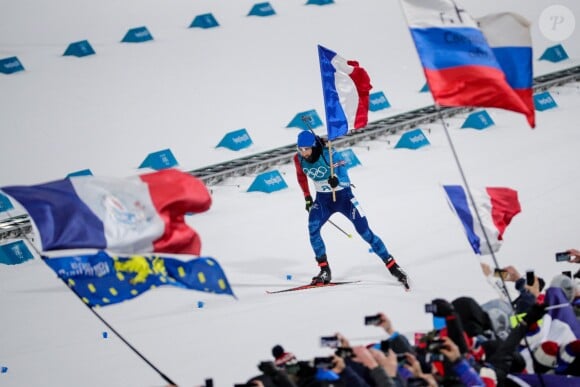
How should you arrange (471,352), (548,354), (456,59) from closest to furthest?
(471,352) → (548,354) → (456,59)

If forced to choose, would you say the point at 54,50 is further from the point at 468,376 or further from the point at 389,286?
the point at 468,376

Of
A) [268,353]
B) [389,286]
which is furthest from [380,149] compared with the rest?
[268,353]

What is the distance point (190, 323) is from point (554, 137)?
7.51 meters

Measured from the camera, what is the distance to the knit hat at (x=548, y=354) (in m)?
10.8

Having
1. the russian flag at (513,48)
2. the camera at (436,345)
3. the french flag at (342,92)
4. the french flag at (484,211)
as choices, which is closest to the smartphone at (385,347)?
the camera at (436,345)

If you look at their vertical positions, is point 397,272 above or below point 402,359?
above

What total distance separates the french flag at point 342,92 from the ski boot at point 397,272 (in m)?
1.53

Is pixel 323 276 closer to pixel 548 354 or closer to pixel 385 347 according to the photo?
pixel 548 354

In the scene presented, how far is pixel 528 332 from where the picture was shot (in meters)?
11.2

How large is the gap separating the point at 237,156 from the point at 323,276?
5260 millimetres

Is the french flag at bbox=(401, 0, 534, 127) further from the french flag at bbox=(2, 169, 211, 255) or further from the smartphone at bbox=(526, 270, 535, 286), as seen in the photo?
the french flag at bbox=(2, 169, 211, 255)

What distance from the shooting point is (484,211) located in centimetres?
1230

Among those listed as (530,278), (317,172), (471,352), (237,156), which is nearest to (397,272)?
(317,172)

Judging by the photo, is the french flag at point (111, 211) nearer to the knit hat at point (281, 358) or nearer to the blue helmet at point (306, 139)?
the knit hat at point (281, 358)
